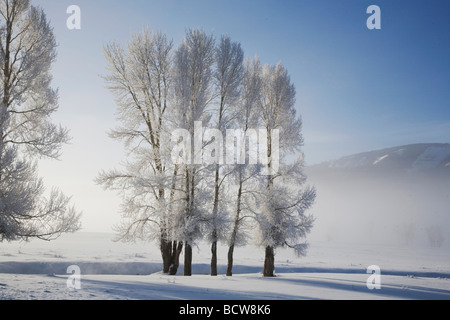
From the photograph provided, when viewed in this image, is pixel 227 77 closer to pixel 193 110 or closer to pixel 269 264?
pixel 193 110

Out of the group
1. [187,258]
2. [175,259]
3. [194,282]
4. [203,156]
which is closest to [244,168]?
[203,156]

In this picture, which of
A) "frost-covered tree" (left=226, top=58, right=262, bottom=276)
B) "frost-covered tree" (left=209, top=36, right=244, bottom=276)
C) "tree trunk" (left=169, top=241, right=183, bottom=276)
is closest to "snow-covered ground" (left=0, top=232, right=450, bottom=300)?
"tree trunk" (left=169, top=241, right=183, bottom=276)

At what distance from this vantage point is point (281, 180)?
16844mm

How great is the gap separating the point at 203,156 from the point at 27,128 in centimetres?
753

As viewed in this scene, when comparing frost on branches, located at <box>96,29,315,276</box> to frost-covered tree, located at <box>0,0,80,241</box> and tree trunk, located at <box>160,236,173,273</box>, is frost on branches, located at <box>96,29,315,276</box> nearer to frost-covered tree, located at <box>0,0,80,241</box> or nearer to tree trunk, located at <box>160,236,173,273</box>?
tree trunk, located at <box>160,236,173,273</box>

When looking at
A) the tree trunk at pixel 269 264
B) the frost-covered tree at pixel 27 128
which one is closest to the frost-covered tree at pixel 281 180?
the tree trunk at pixel 269 264

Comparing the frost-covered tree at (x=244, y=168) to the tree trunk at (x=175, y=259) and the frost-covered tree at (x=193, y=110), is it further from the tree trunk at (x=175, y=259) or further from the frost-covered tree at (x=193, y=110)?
the tree trunk at (x=175, y=259)

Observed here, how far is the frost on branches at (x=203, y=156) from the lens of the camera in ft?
44.4

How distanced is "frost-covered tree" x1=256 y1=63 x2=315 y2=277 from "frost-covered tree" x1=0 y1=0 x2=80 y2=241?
9316 millimetres

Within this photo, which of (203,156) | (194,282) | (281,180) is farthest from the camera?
(281,180)

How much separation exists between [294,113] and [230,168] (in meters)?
5.61

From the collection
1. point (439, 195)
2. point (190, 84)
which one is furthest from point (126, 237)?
point (439, 195)
